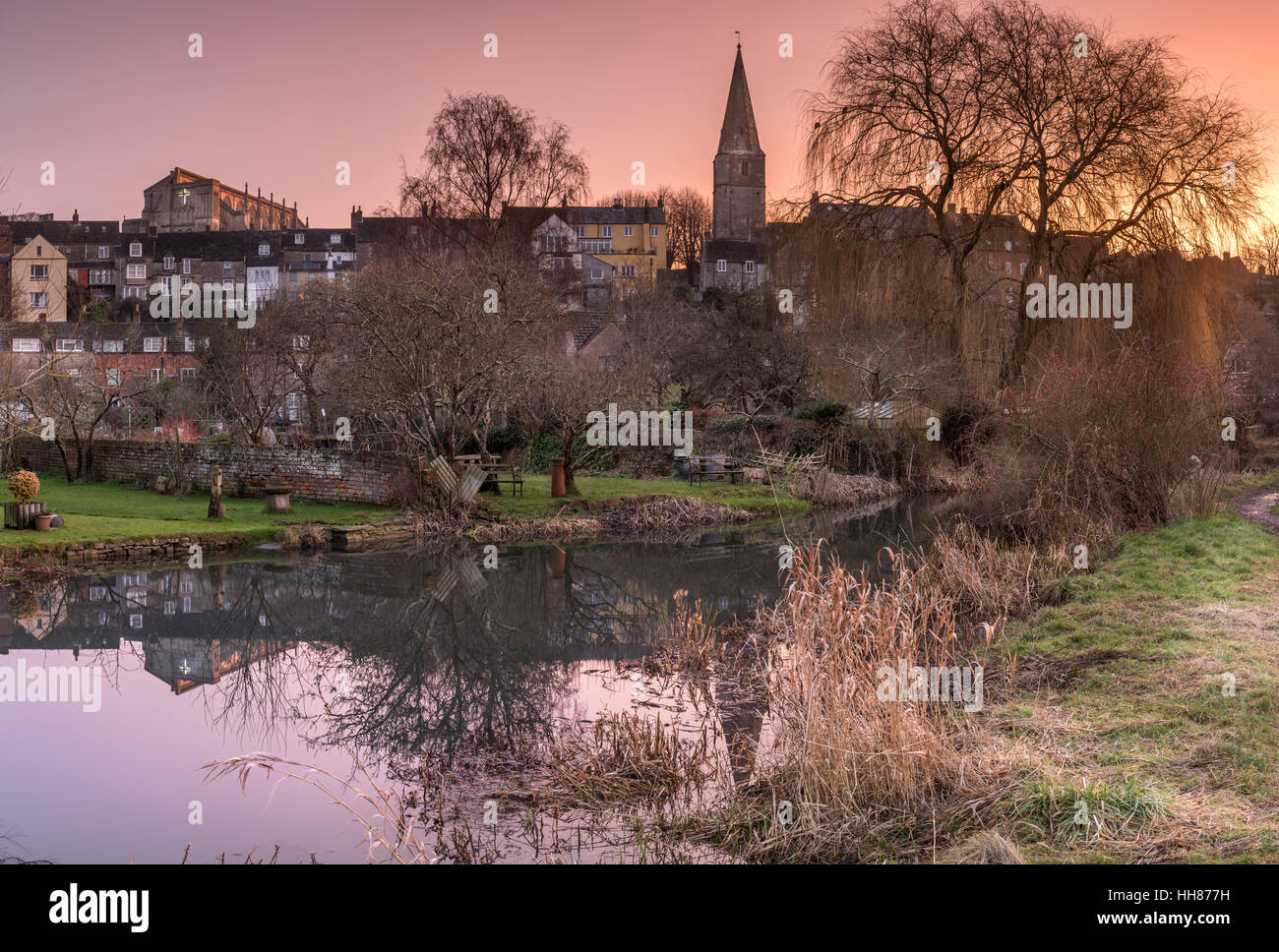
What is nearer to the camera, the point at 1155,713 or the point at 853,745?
the point at 853,745

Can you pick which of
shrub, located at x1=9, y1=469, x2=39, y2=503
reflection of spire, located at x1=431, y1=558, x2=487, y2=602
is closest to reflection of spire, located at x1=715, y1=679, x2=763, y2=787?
reflection of spire, located at x1=431, y1=558, x2=487, y2=602

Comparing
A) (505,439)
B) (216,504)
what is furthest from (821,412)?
(216,504)

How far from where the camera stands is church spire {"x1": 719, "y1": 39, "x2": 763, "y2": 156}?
82875 mm

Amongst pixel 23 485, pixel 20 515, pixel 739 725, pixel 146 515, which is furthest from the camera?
pixel 146 515

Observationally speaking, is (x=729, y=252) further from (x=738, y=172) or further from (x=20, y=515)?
(x=20, y=515)

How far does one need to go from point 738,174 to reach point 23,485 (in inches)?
2854

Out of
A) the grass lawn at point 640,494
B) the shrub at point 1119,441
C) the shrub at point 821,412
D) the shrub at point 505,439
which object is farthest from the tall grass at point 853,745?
the shrub at point 505,439

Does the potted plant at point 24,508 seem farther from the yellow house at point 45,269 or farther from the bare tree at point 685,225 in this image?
the bare tree at point 685,225

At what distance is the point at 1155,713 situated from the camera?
7605mm

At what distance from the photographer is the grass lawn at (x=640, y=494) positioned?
22.4 metres

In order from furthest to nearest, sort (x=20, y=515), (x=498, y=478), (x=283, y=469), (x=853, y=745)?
(x=498, y=478), (x=283, y=469), (x=20, y=515), (x=853, y=745)

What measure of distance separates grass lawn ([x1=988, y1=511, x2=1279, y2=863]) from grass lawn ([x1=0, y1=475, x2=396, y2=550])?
13.8m

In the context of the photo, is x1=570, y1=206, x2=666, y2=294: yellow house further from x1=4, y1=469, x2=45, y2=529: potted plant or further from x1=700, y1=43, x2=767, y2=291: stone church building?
x1=4, y1=469, x2=45, y2=529: potted plant
